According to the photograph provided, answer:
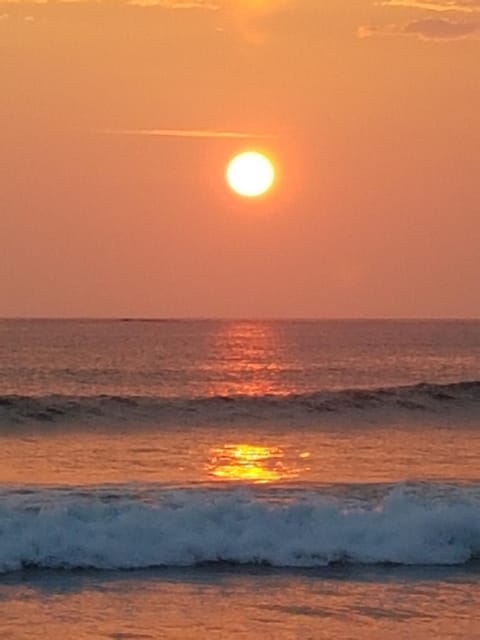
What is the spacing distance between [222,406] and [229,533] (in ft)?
57.8

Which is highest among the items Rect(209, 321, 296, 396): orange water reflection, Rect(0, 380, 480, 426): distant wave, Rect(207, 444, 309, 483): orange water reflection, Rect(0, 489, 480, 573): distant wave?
Rect(209, 321, 296, 396): orange water reflection

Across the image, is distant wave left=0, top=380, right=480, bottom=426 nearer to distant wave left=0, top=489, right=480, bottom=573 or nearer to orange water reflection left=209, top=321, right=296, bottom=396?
orange water reflection left=209, top=321, right=296, bottom=396

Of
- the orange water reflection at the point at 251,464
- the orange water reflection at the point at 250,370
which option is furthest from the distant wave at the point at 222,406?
the orange water reflection at the point at 251,464

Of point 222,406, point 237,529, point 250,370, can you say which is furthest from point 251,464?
point 250,370

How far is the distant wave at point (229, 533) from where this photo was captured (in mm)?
15578

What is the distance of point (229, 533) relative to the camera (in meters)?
16.1

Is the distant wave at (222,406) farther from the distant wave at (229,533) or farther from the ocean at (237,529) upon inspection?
the distant wave at (229,533)

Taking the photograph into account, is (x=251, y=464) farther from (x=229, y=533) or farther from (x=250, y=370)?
(x=250, y=370)

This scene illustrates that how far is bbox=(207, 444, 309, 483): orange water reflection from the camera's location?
21.2m

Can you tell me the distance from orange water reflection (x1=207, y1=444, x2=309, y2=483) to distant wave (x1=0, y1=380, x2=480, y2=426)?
5702mm

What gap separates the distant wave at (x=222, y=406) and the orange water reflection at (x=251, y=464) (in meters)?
5.70

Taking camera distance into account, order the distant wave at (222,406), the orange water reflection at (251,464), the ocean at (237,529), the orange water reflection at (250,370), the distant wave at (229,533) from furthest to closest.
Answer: the orange water reflection at (250,370)
the distant wave at (222,406)
the orange water reflection at (251,464)
the distant wave at (229,533)
the ocean at (237,529)

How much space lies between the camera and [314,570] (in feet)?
50.2

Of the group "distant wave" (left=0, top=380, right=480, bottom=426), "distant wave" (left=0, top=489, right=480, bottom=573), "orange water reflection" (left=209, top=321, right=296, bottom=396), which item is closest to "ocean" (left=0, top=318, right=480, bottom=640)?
"distant wave" (left=0, top=489, right=480, bottom=573)
